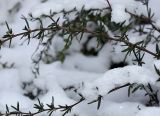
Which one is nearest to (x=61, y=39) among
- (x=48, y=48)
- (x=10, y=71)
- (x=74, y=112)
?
(x=48, y=48)

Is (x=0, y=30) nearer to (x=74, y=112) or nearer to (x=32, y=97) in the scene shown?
(x=32, y=97)

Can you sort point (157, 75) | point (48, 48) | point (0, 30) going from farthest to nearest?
point (0, 30) < point (48, 48) < point (157, 75)

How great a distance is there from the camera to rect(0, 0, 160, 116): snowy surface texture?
56.5 inches

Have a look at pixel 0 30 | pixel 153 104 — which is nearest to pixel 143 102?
pixel 153 104

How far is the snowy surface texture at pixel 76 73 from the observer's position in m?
1.43

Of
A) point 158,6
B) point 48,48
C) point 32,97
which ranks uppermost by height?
point 158,6

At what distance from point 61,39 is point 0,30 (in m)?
0.40

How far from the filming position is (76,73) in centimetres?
189

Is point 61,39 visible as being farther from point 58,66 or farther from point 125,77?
point 125,77

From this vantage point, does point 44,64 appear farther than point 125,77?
Yes

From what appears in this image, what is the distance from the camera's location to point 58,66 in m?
1.96

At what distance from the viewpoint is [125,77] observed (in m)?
1.40

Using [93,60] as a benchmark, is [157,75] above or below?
above

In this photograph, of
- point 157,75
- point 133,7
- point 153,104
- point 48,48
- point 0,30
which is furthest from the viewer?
point 0,30
